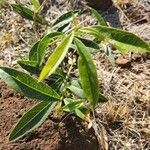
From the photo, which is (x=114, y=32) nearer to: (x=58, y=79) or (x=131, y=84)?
(x=58, y=79)

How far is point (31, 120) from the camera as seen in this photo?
1478mm

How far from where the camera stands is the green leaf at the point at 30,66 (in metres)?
1.61

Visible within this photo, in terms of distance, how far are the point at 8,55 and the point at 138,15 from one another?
755mm

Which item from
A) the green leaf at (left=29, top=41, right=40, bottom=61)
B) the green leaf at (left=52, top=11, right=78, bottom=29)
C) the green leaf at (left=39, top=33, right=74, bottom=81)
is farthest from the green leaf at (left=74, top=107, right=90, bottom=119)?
the green leaf at (left=39, top=33, right=74, bottom=81)

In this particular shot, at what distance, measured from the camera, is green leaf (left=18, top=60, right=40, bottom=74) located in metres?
1.61

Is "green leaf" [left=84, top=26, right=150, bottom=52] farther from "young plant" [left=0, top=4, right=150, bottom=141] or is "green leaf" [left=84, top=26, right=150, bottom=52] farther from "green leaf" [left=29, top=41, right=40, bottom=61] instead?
"green leaf" [left=29, top=41, right=40, bottom=61]

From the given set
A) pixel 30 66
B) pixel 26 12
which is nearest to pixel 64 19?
pixel 26 12

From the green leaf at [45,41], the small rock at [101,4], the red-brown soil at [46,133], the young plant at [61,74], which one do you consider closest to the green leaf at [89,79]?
the young plant at [61,74]

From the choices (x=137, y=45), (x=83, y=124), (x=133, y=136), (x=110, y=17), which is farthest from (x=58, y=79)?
(x=110, y=17)

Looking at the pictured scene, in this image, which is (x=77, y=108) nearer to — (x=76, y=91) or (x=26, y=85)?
(x=76, y=91)

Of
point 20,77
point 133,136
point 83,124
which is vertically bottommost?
point 133,136

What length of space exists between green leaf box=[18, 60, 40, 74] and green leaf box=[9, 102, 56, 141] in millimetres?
175

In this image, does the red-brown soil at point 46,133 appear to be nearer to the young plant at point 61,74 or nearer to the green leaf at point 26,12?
the young plant at point 61,74

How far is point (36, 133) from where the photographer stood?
5.28 ft
